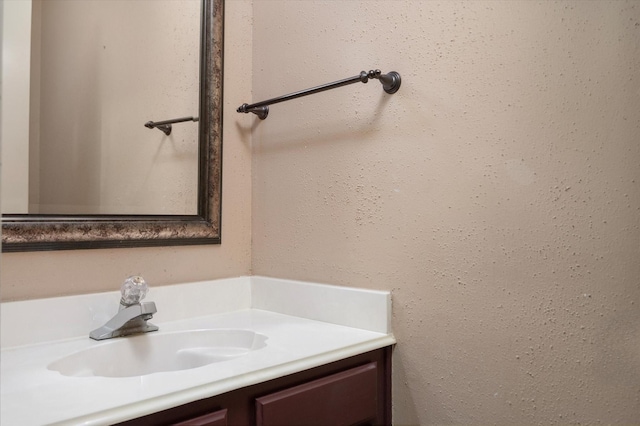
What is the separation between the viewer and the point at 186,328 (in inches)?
46.4

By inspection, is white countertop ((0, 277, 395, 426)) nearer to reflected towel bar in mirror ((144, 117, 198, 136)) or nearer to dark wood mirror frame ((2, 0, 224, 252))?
dark wood mirror frame ((2, 0, 224, 252))

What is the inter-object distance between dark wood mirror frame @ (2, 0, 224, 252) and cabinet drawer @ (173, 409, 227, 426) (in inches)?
21.7

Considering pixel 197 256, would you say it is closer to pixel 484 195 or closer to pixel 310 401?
pixel 310 401

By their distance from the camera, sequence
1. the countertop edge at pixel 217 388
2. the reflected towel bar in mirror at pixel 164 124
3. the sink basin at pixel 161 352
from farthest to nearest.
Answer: the reflected towel bar in mirror at pixel 164 124
the sink basin at pixel 161 352
the countertop edge at pixel 217 388

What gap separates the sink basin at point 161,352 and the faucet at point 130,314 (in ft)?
0.08

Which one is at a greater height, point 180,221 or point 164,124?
point 164,124

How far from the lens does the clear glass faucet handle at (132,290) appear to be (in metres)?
1.08

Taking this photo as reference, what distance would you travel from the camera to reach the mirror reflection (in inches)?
41.1

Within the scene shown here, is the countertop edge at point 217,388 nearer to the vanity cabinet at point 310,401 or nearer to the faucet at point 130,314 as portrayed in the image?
the vanity cabinet at point 310,401

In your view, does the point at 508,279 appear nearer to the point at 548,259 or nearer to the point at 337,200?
the point at 548,259

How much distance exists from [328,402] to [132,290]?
50 cm

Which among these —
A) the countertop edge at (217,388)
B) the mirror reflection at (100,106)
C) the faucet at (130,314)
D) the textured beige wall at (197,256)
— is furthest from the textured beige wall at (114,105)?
the countertop edge at (217,388)

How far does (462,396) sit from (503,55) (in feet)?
2.27

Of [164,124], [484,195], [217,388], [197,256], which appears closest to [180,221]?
[197,256]
